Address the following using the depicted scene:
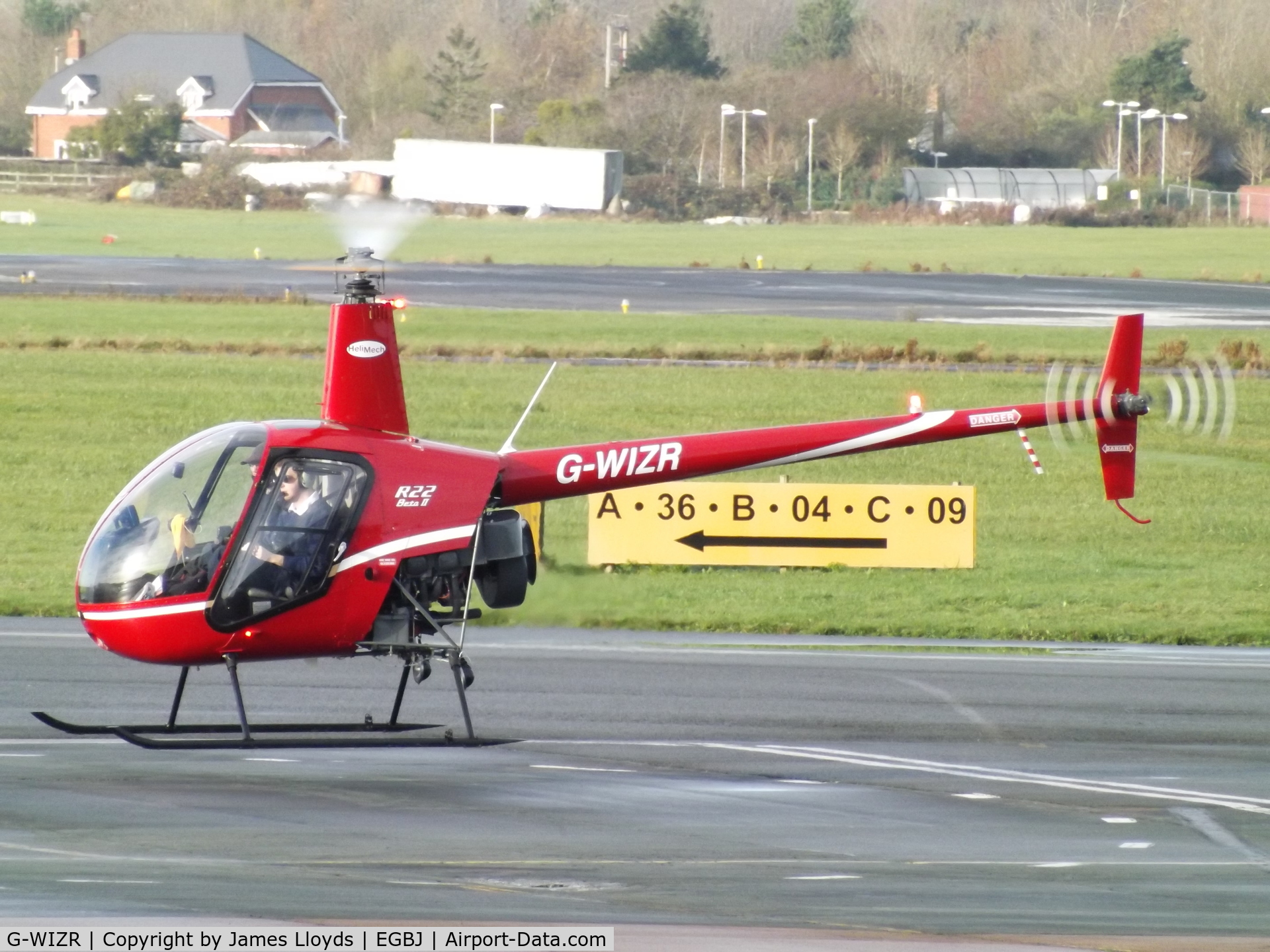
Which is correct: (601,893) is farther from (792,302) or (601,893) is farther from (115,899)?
(792,302)

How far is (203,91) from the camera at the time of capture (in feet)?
366

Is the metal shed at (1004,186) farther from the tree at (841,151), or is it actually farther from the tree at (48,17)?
the tree at (48,17)

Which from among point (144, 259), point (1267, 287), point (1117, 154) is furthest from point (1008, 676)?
point (1117, 154)

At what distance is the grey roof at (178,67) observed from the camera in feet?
367

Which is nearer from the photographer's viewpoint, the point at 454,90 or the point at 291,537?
the point at 291,537

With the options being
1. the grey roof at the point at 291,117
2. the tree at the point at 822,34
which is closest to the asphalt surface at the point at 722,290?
the grey roof at the point at 291,117

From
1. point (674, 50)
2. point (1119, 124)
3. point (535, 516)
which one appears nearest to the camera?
point (535, 516)

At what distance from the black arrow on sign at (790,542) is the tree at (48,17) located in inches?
5277

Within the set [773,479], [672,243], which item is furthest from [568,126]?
[773,479]

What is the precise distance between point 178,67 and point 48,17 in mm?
29184

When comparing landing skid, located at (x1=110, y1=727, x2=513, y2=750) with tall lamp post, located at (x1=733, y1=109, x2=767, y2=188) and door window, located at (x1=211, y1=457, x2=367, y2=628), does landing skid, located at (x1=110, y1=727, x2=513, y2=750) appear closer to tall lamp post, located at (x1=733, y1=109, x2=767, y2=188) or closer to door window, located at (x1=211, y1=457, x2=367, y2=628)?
door window, located at (x1=211, y1=457, x2=367, y2=628)

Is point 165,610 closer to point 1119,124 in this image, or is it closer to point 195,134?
point 195,134

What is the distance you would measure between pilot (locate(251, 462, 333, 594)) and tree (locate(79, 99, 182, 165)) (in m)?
77.6

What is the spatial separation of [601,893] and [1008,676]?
7.02 meters
